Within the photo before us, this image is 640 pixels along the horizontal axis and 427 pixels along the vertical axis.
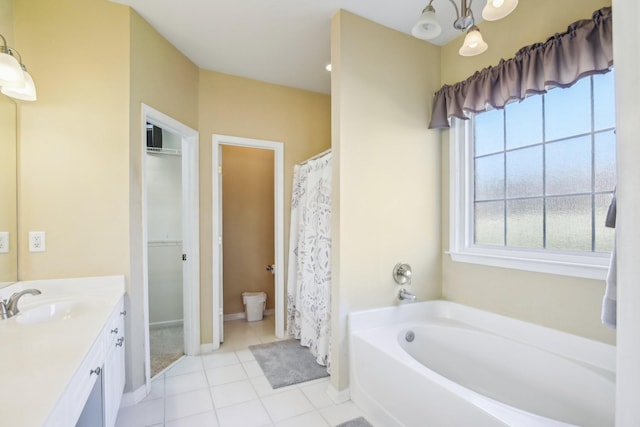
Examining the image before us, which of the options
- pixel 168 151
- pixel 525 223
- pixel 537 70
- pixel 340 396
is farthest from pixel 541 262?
pixel 168 151

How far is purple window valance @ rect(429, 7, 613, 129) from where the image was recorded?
1.46m

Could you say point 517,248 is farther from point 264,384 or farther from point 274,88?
point 274,88

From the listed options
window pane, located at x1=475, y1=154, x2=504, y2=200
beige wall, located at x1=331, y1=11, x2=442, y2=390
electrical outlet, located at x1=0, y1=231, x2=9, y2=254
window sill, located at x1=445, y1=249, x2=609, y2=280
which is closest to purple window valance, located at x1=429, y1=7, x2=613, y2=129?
beige wall, located at x1=331, y1=11, x2=442, y2=390

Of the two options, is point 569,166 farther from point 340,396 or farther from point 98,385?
point 98,385

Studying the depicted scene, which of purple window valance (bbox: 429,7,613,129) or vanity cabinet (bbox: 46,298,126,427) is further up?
purple window valance (bbox: 429,7,613,129)

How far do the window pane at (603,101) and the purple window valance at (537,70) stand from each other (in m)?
0.14

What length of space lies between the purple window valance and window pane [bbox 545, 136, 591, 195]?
0.35 metres

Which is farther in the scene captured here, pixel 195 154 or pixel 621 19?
pixel 195 154

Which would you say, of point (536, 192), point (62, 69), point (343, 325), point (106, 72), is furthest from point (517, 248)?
point (62, 69)

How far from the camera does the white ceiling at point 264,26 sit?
77.6 inches

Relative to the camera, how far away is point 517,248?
197cm

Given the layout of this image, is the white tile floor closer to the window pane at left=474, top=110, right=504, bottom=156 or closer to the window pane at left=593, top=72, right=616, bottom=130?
the window pane at left=474, top=110, right=504, bottom=156

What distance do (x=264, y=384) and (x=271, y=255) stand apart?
188cm

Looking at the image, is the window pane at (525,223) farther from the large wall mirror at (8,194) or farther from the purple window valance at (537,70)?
the large wall mirror at (8,194)
